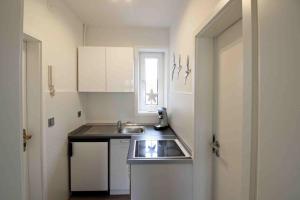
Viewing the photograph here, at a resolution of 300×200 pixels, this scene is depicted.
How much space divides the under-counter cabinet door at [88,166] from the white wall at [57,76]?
0.12 m

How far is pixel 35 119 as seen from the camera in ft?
6.15

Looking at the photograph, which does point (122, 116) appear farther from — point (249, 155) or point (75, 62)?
point (249, 155)

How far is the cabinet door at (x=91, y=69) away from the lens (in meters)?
2.88

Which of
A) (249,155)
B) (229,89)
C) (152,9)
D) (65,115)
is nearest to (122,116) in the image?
(65,115)

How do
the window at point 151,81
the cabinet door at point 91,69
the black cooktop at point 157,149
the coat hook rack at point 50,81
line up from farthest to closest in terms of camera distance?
the window at point 151,81
the cabinet door at point 91,69
the coat hook rack at point 50,81
the black cooktop at point 157,149

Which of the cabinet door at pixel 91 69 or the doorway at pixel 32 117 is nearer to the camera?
the doorway at pixel 32 117

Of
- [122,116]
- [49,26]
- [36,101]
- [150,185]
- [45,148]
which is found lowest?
[150,185]

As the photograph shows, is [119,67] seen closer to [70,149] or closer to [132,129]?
[132,129]

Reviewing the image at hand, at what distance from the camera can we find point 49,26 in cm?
202

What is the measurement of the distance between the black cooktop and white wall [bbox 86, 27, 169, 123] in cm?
109

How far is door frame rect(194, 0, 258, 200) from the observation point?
0.77 metres

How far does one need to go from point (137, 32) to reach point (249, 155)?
9.30 ft

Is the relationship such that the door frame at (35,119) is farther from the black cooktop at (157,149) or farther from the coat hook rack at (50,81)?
the black cooktop at (157,149)

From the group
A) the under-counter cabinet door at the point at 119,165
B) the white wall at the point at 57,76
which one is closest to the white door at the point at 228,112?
the under-counter cabinet door at the point at 119,165
